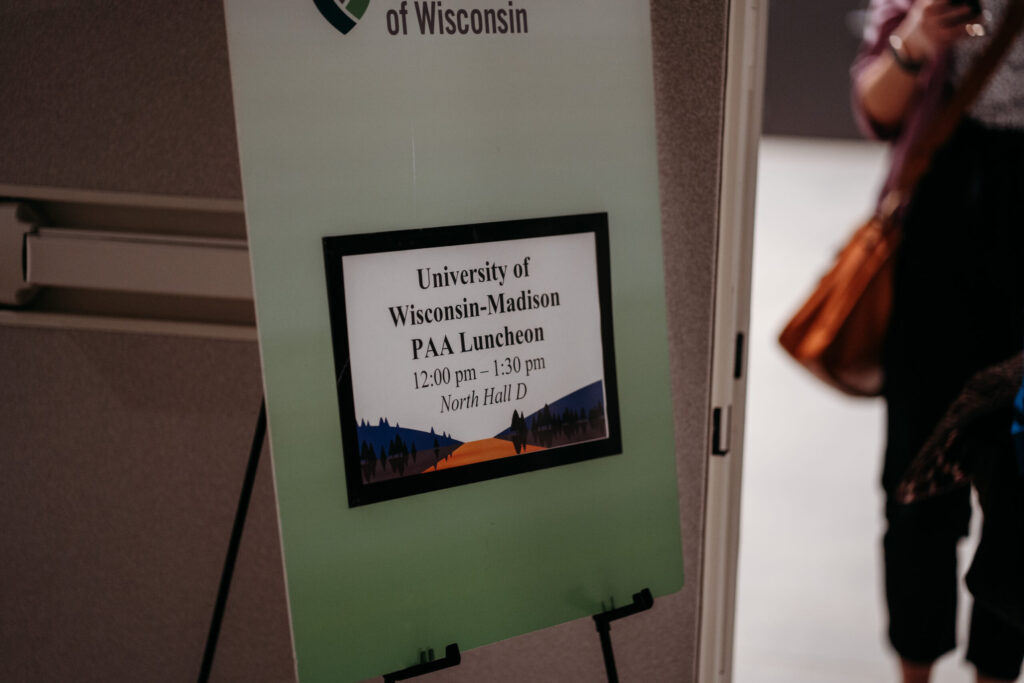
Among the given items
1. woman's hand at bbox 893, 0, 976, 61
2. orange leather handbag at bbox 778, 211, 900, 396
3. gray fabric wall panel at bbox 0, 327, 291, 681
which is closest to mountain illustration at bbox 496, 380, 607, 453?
gray fabric wall panel at bbox 0, 327, 291, 681

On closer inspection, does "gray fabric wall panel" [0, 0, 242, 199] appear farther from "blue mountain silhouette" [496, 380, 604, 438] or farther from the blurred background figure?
the blurred background figure

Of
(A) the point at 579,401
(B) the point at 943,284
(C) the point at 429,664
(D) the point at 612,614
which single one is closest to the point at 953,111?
(B) the point at 943,284

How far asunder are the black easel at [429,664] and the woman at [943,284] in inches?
33.2

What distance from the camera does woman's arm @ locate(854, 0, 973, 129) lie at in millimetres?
1143

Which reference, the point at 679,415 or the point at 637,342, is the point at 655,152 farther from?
the point at 679,415

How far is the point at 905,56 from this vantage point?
48.1 inches

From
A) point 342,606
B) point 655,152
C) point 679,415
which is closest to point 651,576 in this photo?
point 679,415

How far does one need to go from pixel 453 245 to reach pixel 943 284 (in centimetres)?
86

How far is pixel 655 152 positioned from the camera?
32.9 inches

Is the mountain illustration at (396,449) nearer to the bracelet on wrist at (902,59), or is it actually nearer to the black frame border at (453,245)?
the black frame border at (453,245)

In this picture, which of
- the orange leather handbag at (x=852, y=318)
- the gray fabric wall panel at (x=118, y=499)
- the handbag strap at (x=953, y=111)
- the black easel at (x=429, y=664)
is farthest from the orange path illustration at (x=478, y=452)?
the handbag strap at (x=953, y=111)

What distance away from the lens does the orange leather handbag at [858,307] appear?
1.25m

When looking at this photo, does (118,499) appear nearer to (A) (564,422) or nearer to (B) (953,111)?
(A) (564,422)

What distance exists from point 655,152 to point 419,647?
60cm
